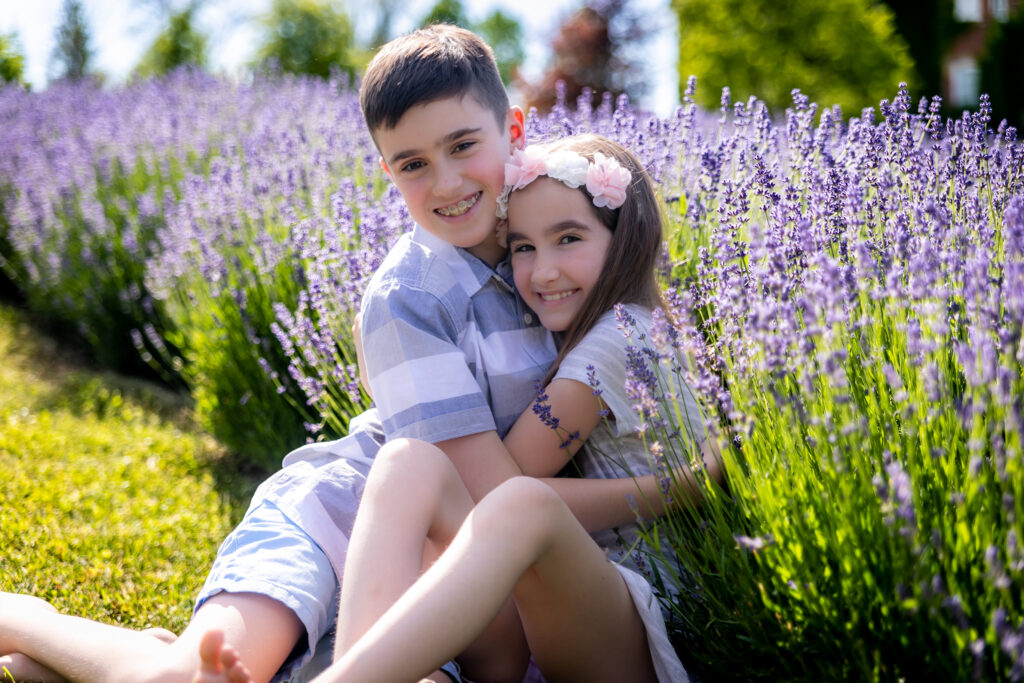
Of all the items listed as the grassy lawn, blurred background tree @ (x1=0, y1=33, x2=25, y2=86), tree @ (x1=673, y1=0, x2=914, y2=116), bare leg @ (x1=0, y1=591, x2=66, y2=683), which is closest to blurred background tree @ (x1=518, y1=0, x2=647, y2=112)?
tree @ (x1=673, y1=0, x2=914, y2=116)

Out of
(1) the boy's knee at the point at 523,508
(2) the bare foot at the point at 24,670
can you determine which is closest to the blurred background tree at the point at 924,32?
(1) the boy's knee at the point at 523,508

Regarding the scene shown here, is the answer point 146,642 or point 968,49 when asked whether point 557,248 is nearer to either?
point 146,642

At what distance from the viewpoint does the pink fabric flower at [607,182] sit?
2.12m

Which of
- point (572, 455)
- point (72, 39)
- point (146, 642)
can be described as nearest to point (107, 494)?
point (146, 642)

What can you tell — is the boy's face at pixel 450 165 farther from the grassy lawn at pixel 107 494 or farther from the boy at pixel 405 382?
the grassy lawn at pixel 107 494

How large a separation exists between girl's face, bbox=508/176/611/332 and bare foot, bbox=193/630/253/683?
1.04 metres

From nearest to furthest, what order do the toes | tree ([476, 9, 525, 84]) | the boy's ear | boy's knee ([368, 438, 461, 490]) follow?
the toes → boy's knee ([368, 438, 461, 490]) → the boy's ear → tree ([476, 9, 525, 84])

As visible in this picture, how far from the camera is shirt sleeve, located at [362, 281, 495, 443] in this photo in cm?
193

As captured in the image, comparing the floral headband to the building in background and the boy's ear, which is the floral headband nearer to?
the boy's ear

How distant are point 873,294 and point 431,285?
3.39 ft

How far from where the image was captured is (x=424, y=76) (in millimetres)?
2113

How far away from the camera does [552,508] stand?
155 cm

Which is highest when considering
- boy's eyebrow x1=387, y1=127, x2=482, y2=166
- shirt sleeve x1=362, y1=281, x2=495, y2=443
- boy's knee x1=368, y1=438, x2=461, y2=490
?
boy's eyebrow x1=387, y1=127, x2=482, y2=166

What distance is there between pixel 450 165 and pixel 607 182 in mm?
389
